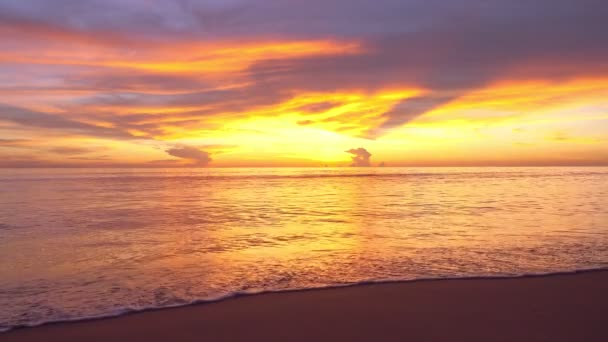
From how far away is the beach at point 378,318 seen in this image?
6.13 metres

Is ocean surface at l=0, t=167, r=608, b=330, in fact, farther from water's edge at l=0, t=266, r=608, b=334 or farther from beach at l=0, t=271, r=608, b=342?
beach at l=0, t=271, r=608, b=342

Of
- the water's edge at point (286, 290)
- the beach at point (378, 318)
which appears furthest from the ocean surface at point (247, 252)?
the beach at point (378, 318)

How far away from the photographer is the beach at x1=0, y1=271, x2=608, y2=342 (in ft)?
20.1

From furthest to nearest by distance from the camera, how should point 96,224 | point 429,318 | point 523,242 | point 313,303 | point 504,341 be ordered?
point 96,224, point 523,242, point 313,303, point 429,318, point 504,341

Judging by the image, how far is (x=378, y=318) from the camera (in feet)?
22.2

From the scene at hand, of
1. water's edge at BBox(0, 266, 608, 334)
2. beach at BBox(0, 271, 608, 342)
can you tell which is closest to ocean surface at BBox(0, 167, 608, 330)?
water's edge at BBox(0, 266, 608, 334)

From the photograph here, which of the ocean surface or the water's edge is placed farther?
the ocean surface

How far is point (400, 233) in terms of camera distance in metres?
14.8

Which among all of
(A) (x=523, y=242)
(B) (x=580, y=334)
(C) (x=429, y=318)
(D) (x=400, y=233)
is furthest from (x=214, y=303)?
(A) (x=523, y=242)

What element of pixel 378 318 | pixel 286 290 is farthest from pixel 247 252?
pixel 378 318

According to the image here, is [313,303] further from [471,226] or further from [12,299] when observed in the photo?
[471,226]

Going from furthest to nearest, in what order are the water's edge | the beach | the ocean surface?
the ocean surface
the water's edge
the beach

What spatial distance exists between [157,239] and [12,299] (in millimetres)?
6315

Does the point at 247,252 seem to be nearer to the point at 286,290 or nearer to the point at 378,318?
the point at 286,290
